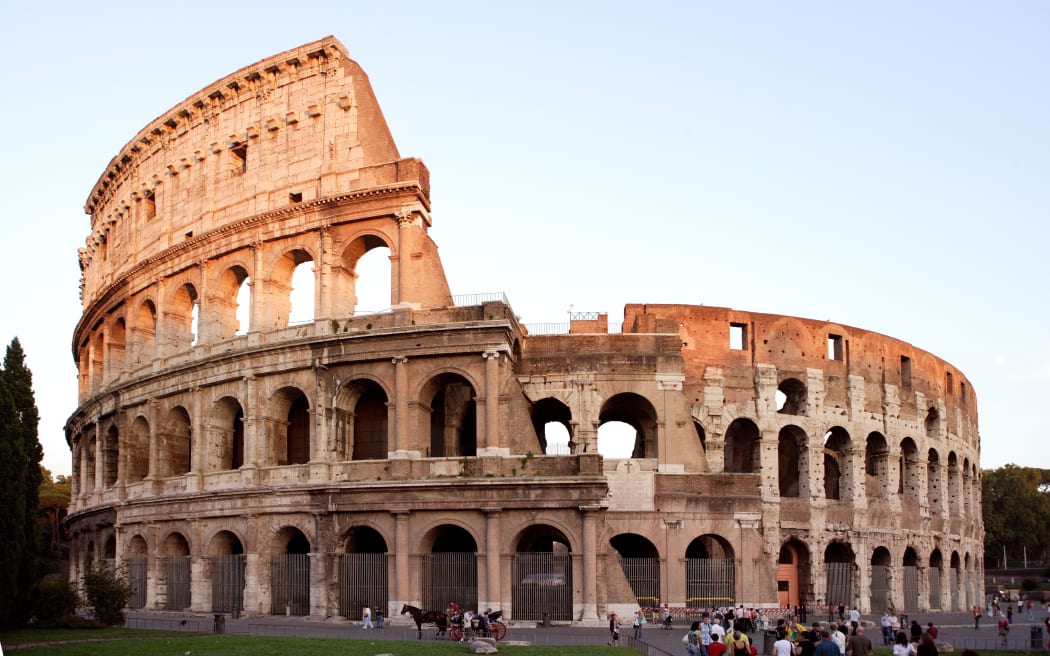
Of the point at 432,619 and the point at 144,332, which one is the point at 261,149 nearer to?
the point at 144,332

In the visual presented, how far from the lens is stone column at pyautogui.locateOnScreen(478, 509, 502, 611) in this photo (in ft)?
86.8

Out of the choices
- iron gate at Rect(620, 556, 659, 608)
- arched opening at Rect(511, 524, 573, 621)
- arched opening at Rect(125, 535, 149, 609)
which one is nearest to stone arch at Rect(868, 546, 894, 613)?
iron gate at Rect(620, 556, 659, 608)

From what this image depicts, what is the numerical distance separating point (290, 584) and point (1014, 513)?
60.0 meters

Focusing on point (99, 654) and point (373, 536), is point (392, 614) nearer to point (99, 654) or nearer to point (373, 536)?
point (373, 536)

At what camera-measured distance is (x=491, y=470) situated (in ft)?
88.3

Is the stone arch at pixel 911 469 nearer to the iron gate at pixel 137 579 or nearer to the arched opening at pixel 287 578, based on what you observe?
the arched opening at pixel 287 578

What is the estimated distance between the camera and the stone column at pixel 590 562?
86.2ft

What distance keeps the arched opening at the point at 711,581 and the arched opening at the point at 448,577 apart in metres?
6.61

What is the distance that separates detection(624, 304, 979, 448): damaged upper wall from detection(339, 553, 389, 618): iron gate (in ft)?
36.8

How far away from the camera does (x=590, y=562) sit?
2630 centimetres

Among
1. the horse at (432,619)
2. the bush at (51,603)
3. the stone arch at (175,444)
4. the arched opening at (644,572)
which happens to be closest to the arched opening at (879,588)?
the arched opening at (644,572)

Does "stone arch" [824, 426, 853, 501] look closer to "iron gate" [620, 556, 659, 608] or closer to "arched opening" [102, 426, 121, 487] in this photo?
"iron gate" [620, 556, 659, 608]

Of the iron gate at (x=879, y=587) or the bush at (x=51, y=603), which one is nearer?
the bush at (x=51, y=603)

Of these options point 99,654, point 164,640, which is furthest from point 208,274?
point 99,654
